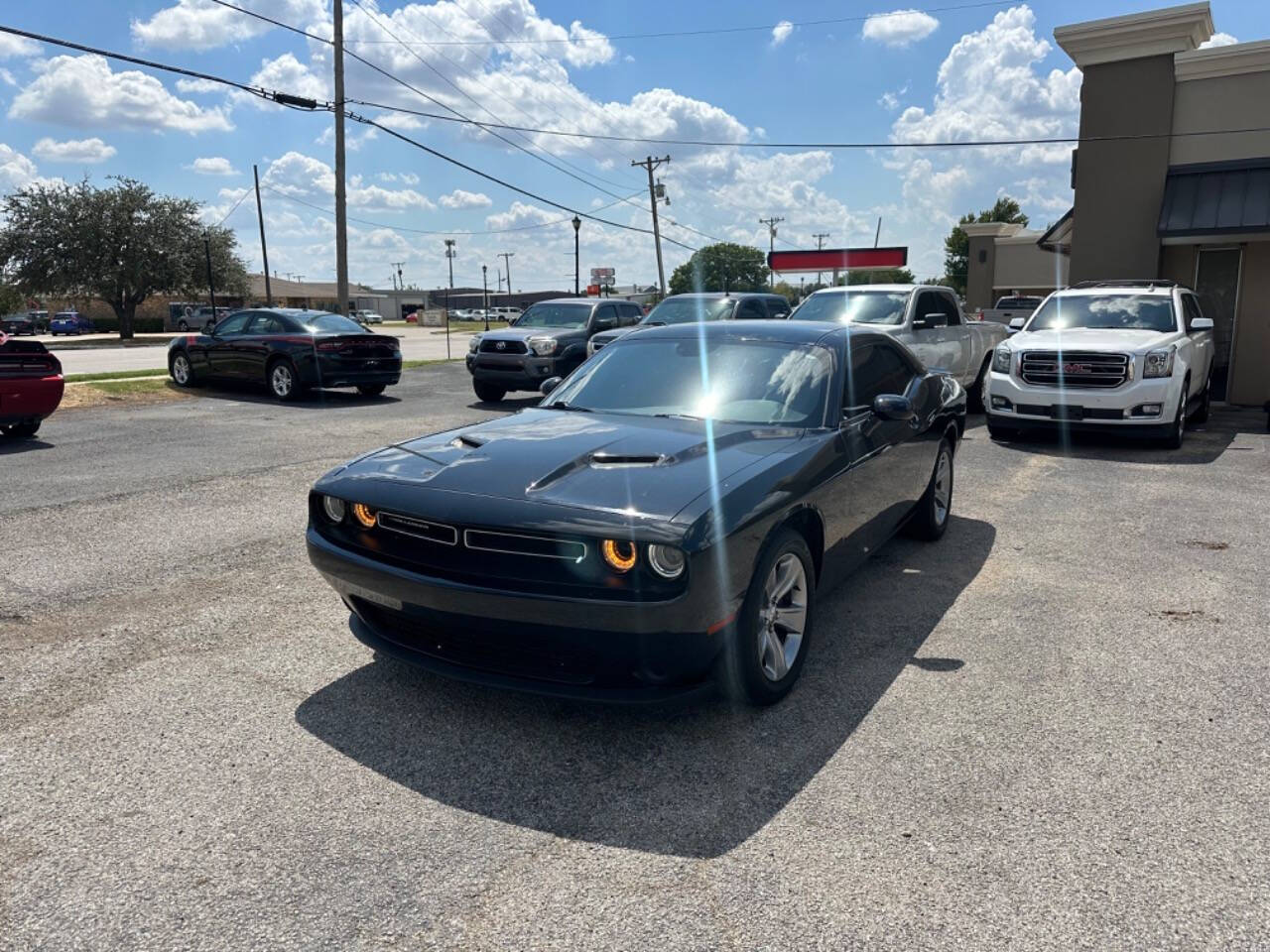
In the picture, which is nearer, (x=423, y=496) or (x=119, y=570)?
(x=423, y=496)

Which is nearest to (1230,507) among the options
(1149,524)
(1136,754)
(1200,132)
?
(1149,524)

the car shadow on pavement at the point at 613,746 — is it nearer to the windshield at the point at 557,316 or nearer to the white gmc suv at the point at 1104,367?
the white gmc suv at the point at 1104,367

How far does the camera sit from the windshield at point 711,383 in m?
4.52

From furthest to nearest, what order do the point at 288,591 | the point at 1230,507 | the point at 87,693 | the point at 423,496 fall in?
the point at 1230,507, the point at 288,591, the point at 87,693, the point at 423,496

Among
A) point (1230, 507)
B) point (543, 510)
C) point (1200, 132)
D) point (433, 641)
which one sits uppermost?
point (1200, 132)

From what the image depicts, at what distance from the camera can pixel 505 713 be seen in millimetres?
3660

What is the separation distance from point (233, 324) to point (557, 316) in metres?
5.76

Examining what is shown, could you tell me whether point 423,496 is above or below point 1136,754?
above

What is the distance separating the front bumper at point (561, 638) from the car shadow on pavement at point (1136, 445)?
8.48 m

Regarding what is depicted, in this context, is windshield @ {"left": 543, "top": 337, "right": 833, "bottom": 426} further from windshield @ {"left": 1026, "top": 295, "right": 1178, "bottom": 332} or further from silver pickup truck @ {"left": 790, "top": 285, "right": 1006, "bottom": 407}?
windshield @ {"left": 1026, "top": 295, "right": 1178, "bottom": 332}

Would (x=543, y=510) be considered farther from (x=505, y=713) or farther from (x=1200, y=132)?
(x=1200, y=132)

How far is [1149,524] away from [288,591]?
6.15 metres

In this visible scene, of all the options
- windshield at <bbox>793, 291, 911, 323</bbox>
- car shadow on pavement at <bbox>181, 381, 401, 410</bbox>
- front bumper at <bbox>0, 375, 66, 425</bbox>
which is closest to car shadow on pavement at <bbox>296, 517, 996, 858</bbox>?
windshield at <bbox>793, 291, 911, 323</bbox>

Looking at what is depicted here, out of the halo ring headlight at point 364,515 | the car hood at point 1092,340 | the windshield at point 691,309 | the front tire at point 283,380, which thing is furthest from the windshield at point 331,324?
the halo ring headlight at point 364,515
